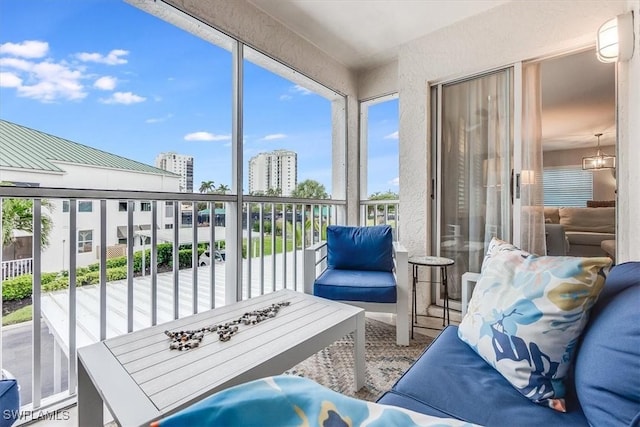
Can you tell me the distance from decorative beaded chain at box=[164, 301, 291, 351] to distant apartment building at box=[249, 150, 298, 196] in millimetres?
1224

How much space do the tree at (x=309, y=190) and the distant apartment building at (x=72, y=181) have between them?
127cm

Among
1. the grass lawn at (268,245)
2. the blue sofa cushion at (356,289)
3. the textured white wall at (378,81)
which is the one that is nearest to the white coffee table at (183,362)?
the blue sofa cushion at (356,289)

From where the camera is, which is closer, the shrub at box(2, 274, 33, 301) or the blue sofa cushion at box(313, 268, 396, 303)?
the shrub at box(2, 274, 33, 301)

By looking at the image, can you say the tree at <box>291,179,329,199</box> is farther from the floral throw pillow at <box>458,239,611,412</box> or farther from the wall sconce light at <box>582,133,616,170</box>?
the wall sconce light at <box>582,133,616,170</box>

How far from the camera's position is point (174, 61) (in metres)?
1.96

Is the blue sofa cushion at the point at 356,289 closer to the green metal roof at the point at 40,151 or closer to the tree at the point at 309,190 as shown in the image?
the tree at the point at 309,190

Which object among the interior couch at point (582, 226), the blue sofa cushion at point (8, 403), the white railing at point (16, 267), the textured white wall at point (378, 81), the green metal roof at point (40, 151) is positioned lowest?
the blue sofa cushion at point (8, 403)

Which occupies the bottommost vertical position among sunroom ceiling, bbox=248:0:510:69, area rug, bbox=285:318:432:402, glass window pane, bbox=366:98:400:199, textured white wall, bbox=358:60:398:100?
area rug, bbox=285:318:432:402

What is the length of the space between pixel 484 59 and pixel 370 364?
2.44m

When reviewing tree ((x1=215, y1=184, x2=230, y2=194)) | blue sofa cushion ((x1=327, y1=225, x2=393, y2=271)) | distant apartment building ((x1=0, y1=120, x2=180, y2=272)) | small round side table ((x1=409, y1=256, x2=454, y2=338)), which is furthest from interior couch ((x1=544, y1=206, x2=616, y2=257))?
distant apartment building ((x1=0, y1=120, x2=180, y2=272))

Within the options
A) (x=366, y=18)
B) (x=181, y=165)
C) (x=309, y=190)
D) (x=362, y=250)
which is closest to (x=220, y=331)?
(x=181, y=165)

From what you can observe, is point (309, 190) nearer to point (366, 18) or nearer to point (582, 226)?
point (366, 18)

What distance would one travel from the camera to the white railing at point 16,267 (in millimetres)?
1447

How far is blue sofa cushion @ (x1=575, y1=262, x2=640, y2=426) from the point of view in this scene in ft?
2.04
